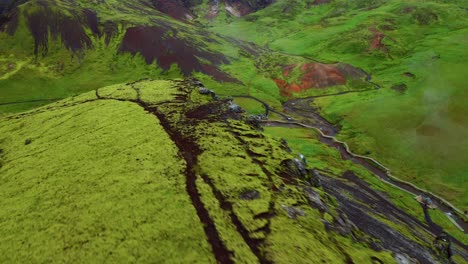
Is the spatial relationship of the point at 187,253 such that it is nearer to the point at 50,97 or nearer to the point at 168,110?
the point at 168,110

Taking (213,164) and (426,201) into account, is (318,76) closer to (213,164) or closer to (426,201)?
(426,201)

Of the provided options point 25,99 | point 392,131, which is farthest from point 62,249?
point 25,99

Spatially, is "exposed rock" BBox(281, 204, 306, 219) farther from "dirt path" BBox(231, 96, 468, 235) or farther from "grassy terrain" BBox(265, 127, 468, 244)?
"dirt path" BBox(231, 96, 468, 235)

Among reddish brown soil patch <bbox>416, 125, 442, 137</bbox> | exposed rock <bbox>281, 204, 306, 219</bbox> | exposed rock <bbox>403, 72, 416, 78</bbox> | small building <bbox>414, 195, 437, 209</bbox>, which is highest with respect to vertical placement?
exposed rock <bbox>403, 72, 416, 78</bbox>

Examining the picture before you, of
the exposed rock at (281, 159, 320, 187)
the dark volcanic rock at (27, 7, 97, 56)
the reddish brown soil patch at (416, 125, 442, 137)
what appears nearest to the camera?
the exposed rock at (281, 159, 320, 187)

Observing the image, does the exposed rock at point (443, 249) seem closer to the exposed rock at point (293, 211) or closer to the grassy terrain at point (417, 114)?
the grassy terrain at point (417, 114)

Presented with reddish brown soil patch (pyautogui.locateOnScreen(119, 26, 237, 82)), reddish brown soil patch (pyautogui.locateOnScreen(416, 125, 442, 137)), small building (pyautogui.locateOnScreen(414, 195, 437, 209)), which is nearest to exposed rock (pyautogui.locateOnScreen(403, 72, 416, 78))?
reddish brown soil patch (pyautogui.locateOnScreen(416, 125, 442, 137))
